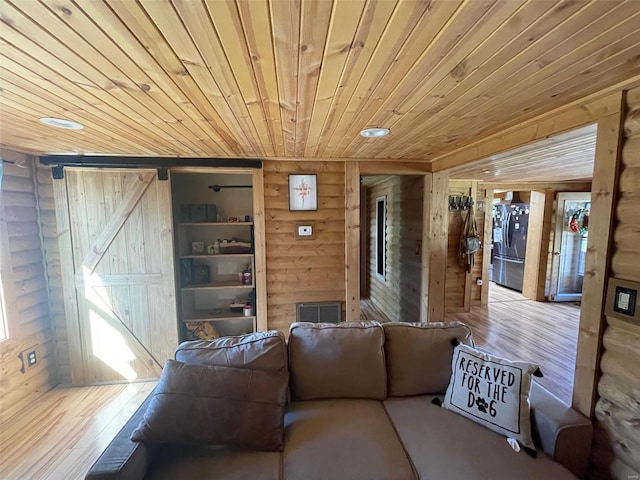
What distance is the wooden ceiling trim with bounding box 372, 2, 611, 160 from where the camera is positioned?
2.85 feet

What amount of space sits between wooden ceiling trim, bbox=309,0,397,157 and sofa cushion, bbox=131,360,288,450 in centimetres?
155

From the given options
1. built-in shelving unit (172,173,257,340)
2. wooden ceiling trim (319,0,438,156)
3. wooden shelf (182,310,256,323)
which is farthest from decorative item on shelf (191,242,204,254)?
wooden ceiling trim (319,0,438,156)

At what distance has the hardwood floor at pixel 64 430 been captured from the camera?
190 cm

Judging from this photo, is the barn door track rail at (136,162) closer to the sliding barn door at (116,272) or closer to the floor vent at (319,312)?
the sliding barn door at (116,272)

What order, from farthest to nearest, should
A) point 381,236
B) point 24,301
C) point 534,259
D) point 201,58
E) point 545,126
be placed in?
point 534,259
point 381,236
point 24,301
point 545,126
point 201,58

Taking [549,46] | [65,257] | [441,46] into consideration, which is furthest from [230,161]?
[549,46]

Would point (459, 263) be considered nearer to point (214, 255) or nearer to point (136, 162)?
point (214, 255)

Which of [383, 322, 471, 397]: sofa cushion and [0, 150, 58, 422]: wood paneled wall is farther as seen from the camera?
[0, 150, 58, 422]: wood paneled wall

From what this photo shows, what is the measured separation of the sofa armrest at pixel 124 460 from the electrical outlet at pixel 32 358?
2157mm

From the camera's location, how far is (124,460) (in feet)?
3.82

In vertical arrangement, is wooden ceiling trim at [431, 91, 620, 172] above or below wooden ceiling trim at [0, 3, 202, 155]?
below

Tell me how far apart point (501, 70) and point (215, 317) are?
3293 mm

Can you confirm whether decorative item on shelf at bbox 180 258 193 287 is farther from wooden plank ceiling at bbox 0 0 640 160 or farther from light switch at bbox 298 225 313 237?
wooden plank ceiling at bbox 0 0 640 160

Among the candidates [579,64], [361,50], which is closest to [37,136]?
[361,50]
